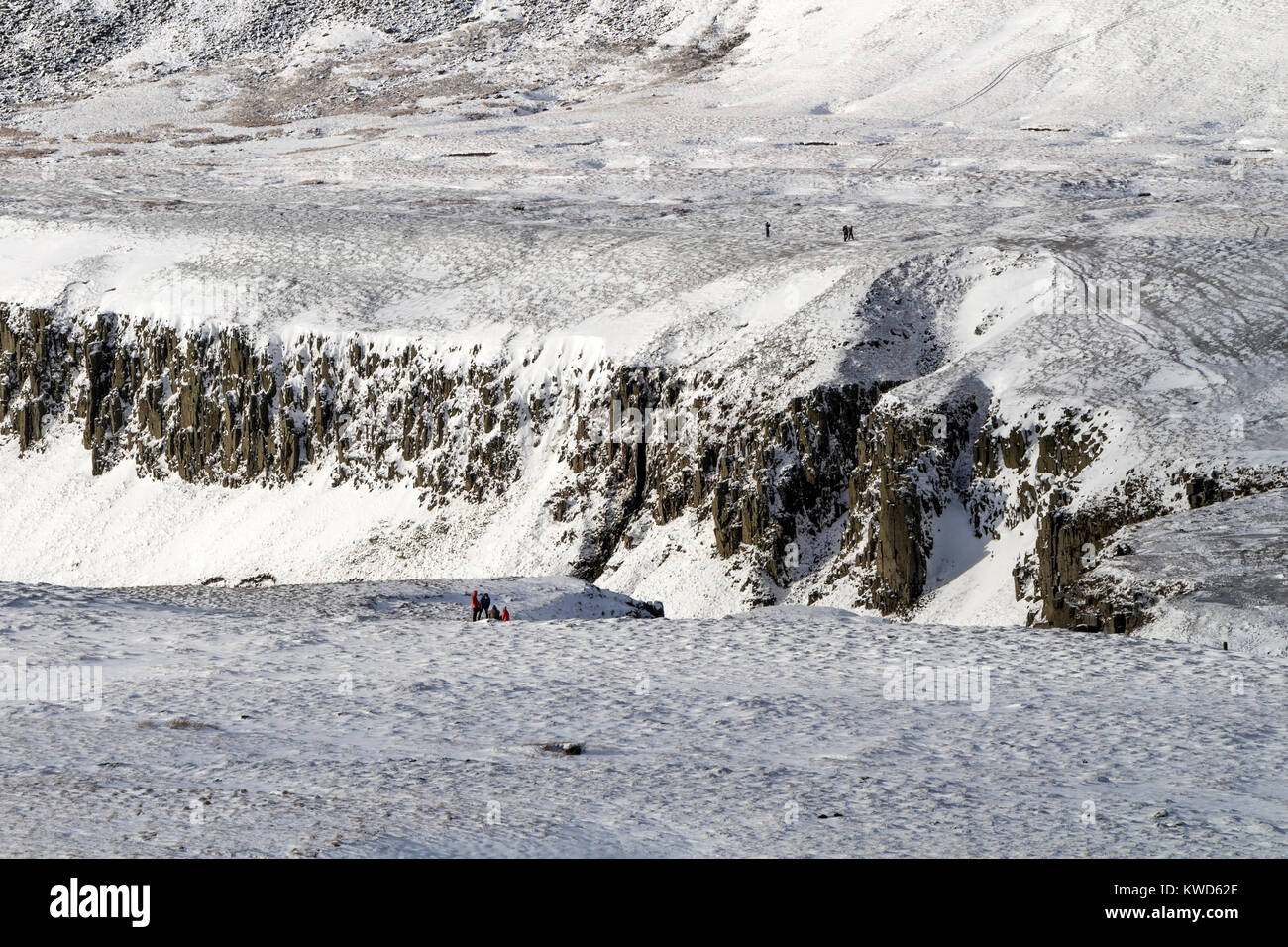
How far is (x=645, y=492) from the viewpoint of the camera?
1925 inches

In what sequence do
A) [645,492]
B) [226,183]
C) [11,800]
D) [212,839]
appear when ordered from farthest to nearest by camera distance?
[226,183] → [645,492] → [11,800] → [212,839]

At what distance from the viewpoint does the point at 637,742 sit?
1844 cm

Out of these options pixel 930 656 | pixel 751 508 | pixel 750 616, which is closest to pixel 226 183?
pixel 751 508

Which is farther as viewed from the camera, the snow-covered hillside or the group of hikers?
the snow-covered hillside

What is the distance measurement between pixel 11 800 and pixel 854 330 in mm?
35496

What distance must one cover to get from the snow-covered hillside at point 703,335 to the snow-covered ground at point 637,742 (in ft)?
24.4

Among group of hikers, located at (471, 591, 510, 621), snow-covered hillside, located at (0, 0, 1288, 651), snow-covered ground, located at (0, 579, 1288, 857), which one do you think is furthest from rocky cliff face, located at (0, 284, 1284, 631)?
group of hikers, located at (471, 591, 510, 621)

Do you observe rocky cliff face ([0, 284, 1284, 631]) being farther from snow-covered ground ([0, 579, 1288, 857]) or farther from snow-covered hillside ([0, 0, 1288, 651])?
snow-covered ground ([0, 579, 1288, 857])

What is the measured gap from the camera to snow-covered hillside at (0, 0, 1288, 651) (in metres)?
40.9

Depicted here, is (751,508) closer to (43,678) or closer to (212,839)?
(43,678)

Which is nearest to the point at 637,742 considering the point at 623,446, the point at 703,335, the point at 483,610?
the point at 483,610

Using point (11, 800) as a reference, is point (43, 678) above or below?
below

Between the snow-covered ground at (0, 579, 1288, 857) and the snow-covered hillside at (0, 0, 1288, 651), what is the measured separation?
7.42 m
